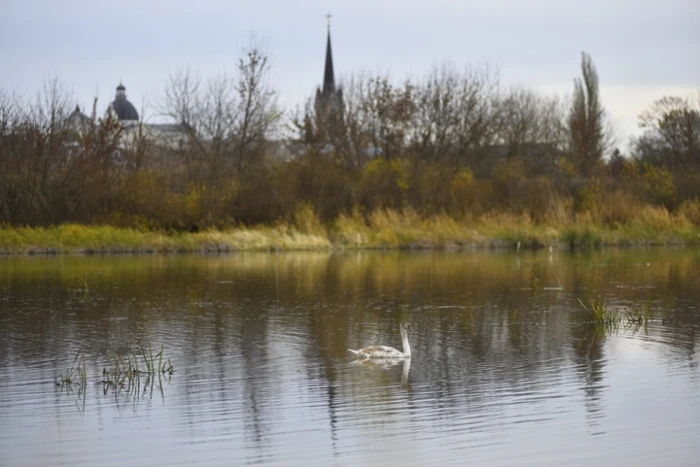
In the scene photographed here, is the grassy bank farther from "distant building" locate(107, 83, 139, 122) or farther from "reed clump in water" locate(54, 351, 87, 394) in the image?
"distant building" locate(107, 83, 139, 122)

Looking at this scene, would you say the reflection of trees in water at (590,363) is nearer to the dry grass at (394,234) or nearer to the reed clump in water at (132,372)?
the reed clump in water at (132,372)

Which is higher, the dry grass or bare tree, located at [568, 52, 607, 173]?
bare tree, located at [568, 52, 607, 173]

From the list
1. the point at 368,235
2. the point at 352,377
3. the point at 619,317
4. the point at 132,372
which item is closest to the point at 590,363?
the point at 352,377

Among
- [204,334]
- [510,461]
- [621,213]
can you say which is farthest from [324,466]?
[621,213]

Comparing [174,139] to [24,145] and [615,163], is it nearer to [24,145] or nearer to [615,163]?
[24,145]

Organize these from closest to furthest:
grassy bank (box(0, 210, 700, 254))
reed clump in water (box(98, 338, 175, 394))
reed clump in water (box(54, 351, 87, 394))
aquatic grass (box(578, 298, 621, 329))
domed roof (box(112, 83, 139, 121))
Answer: reed clump in water (box(54, 351, 87, 394))
reed clump in water (box(98, 338, 175, 394))
aquatic grass (box(578, 298, 621, 329))
grassy bank (box(0, 210, 700, 254))
domed roof (box(112, 83, 139, 121))

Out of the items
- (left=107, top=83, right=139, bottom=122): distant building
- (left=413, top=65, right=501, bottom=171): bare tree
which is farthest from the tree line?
(left=107, top=83, right=139, bottom=122): distant building

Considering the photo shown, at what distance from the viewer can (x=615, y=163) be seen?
59156 mm

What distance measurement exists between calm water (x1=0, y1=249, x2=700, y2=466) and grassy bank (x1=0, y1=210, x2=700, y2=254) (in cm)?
1448

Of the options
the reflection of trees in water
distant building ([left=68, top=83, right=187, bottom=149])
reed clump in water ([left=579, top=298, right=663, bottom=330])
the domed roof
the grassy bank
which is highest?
the domed roof

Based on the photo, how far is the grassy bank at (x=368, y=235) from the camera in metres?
39.1

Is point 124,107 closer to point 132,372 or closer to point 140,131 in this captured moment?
point 140,131

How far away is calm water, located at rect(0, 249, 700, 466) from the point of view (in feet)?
30.3

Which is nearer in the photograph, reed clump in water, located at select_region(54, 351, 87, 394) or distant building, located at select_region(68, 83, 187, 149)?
reed clump in water, located at select_region(54, 351, 87, 394)
